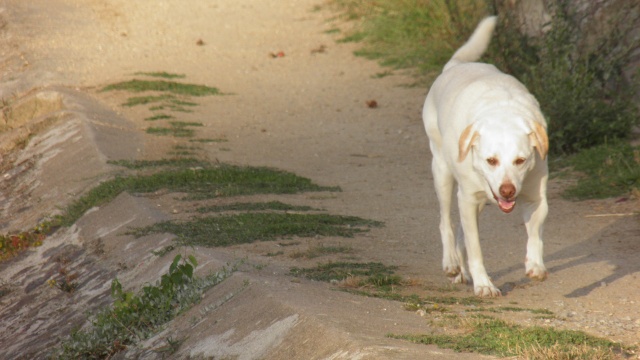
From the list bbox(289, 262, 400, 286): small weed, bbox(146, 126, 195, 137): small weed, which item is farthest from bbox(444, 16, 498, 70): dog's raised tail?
bbox(146, 126, 195, 137): small weed

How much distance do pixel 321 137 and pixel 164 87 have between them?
2.65 m

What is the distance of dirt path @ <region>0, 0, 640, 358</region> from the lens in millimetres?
4855

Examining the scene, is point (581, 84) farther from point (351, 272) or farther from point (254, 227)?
point (351, 272)

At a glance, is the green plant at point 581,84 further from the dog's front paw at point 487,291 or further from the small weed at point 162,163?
the dog's front paw at point 487,291

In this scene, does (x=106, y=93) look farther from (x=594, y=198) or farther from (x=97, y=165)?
(x=594, y=198)

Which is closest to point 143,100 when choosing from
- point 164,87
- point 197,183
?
point 164,87

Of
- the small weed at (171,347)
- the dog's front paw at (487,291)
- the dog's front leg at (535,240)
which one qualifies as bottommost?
the dog's front paw at (487,291)

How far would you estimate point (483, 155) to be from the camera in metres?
4.88

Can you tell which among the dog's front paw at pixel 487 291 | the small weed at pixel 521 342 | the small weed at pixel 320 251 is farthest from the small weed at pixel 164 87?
the small weed at pixel 521 342

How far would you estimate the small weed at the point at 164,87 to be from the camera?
12.5 metres

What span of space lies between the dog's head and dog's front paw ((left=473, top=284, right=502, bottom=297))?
550 millimetres

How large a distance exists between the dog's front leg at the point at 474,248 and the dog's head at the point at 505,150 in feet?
1.20

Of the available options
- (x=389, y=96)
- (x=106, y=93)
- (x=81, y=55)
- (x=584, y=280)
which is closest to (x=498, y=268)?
(x=584, y=280)

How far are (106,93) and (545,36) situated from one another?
559 centimetres
